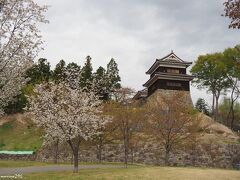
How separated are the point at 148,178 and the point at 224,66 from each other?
152ft

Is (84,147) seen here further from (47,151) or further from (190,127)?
(190,127)

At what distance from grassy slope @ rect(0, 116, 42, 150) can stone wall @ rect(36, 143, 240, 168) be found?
196 inches

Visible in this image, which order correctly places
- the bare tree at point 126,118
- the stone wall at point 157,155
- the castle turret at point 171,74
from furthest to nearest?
the castle turret at point 171,74, the stone wall at point 157,155, the bare tree at point 126,118

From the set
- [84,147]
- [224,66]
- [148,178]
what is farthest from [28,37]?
[224,66]

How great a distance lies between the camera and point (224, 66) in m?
62.5

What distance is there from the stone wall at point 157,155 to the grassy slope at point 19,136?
4.99m

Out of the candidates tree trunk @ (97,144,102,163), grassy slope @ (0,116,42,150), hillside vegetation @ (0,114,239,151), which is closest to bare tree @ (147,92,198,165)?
tree trunk @ (97,144,102,163)

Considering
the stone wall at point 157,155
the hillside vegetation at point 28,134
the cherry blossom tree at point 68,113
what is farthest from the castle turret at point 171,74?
the cherry blossom tree at point 68,113

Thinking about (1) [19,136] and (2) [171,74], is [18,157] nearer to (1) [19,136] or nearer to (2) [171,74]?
(1) [19,136]

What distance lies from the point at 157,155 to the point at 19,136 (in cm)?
2135

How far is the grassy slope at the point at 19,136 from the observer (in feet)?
166

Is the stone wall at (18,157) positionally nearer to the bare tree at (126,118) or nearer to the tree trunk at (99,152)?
the tree trunk at (99,152)

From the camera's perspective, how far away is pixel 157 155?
149ft

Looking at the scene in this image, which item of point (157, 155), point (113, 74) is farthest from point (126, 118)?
point (113, 74)
